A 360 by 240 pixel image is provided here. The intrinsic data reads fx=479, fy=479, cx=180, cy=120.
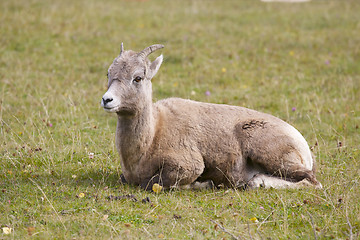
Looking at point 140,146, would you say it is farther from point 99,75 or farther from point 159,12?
point 159,12

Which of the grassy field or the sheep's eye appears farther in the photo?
the sheep's eye

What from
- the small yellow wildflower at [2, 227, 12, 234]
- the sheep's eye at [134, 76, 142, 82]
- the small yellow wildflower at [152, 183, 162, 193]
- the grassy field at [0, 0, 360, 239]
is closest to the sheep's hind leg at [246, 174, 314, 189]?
the grassy field at [0, 0, 360, 239]

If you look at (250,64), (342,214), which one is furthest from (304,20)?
(342,214)

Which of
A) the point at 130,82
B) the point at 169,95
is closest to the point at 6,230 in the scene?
the point at 130,82

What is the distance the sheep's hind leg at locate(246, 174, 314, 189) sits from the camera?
7441mm

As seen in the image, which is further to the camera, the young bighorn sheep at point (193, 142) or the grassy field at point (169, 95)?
the young bighorn sheep at point (193, 142)

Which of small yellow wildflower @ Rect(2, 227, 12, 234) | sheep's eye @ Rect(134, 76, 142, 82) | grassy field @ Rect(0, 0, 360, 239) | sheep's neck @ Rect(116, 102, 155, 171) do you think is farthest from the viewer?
sheep's neck @ Rect(116, 102, 155, 171)

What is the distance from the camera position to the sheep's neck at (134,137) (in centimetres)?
742

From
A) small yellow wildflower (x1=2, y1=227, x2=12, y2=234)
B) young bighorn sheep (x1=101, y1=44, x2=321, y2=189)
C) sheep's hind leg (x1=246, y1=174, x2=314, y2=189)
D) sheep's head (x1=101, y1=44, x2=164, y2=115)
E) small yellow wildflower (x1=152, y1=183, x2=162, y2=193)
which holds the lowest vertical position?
sheep's hind leg (x1=246, y1=174, x2=314, y2=189)

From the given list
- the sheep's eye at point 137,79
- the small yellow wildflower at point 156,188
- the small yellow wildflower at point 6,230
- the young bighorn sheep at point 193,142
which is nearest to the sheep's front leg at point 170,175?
the young bighorn sheep at point 193,142

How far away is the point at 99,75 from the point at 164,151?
287 inches

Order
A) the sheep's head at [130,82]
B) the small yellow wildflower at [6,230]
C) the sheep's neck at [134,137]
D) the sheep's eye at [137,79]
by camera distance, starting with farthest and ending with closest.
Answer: the sheep's neck at [134,137] → the sheep's eye at [137,79] → the sheep's head at [130,82] → the small yellow wildflower at [6,230]

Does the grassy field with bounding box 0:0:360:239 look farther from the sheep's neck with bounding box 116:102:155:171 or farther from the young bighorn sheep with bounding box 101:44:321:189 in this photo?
the sheep's neck with bounding box 116:102:155:171

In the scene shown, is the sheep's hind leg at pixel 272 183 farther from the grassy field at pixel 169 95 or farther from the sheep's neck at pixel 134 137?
the sheep's neck at pixel 134 137
